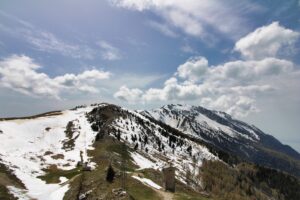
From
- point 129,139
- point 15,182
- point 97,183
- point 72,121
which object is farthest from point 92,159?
point 72,121

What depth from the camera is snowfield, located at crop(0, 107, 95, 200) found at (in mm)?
69144

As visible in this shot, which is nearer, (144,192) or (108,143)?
(144,192)

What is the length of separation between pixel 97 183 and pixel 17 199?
14847mm

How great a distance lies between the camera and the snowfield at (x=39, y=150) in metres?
69.1

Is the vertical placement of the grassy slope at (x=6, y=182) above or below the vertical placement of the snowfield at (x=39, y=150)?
below

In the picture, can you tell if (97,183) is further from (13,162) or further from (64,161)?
(64,161)

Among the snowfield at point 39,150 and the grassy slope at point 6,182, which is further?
the snowfield at point 39,150

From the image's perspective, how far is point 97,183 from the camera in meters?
57.4

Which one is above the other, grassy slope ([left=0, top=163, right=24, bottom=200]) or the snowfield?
the snowfield

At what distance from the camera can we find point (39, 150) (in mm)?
127625

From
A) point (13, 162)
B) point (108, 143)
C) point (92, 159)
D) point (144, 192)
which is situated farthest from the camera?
point (108, 143)

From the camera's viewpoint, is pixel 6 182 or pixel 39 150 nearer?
pixel 6 182

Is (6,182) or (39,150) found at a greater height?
(39,150)

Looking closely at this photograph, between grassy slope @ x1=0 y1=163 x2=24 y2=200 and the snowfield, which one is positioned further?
the snowfield
